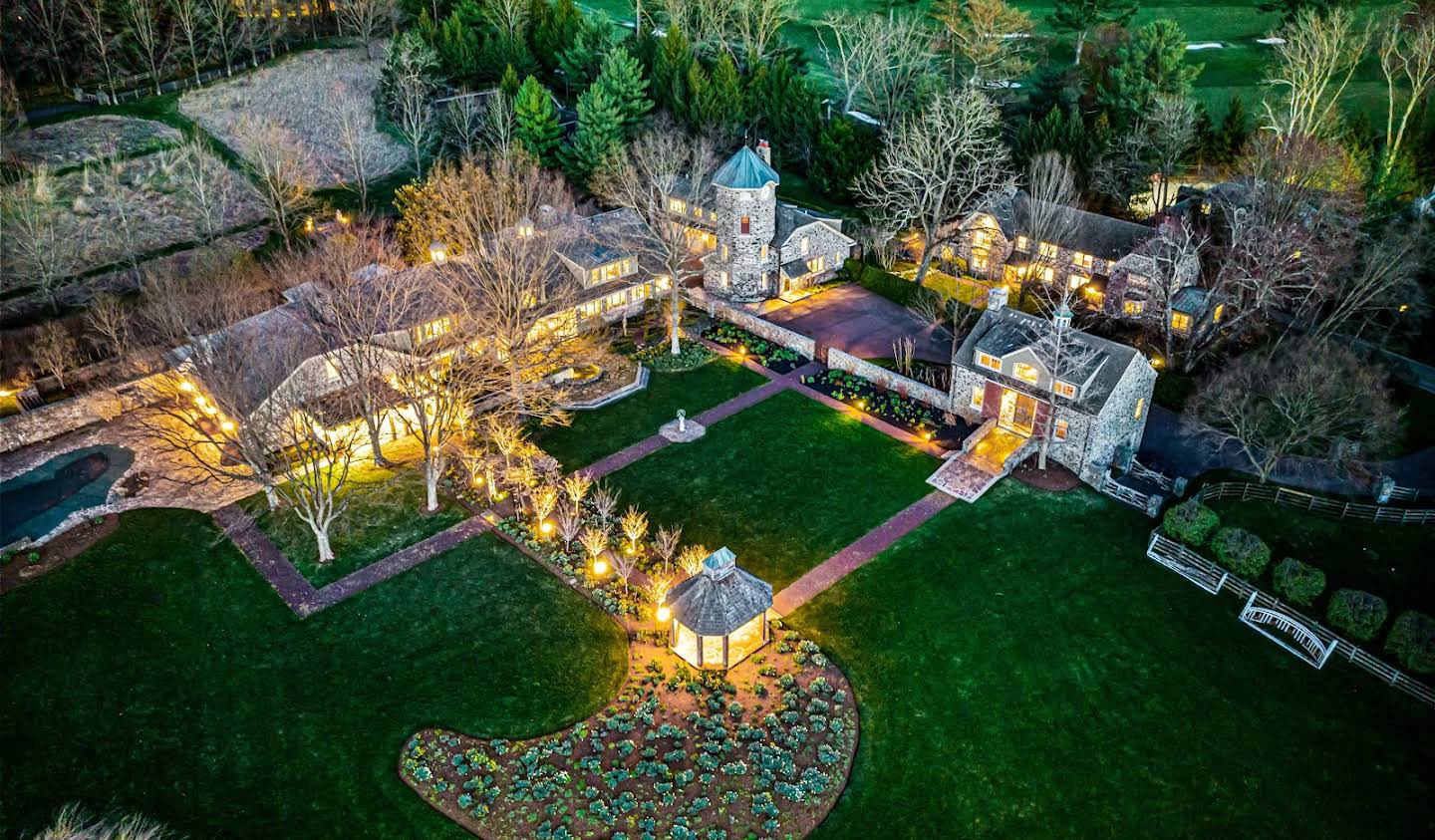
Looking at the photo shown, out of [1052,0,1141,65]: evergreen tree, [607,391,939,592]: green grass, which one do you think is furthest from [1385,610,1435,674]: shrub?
[1052,0,1141,65]: evergreen tree

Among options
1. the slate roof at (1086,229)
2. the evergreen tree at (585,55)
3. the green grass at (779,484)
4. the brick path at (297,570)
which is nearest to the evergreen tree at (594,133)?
the evergreen tree at (585,55)

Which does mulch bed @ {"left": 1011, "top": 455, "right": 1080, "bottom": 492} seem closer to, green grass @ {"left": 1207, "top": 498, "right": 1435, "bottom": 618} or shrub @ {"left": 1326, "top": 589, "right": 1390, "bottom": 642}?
green grass @ {"left": 1207, "top": 498, "right": 1435, "bottom": 618}

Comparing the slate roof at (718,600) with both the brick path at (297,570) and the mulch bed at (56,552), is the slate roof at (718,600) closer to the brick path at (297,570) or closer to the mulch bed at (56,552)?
the brick path at (297,570)

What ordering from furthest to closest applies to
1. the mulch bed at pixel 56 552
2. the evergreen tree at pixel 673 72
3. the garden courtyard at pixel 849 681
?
the evergreen tree at pixel 673 72 → the mulch bed at pixel 56 552 → the garden courtyard at pixel 849 681

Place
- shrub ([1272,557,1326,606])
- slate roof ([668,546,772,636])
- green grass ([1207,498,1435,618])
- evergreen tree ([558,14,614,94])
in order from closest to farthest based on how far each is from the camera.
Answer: slate roof ([668,546,772,636]) < shrub ([1272,557,1326,606]) < green grass ([1207,498,1435,618]) < evergreen tree ([558,14,614,94])

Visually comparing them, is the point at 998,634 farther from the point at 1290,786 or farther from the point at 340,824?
the point at 340,824

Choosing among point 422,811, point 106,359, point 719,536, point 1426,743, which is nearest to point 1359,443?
point 1426,743

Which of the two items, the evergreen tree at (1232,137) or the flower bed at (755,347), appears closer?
the flower bed at (755,347)
